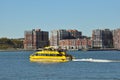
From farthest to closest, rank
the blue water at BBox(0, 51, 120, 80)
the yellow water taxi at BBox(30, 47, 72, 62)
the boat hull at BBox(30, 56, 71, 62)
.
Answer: the yellow water taxi at BBox(30, 47, 72, 62)
the boat hull at BBox(30, 56, 71, 62)
the blue water at BBox(0, 51, 120, 80)

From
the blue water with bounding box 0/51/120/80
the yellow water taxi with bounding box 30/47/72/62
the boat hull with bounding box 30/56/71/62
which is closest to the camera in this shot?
the blue water with bounding box 0/51/120/80

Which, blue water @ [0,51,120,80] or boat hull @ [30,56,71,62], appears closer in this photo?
blue water @ [0,51,120,80]

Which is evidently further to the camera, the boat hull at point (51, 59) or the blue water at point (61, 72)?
the boat hull at point (51, 59)

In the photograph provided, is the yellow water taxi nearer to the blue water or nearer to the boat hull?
the boat hull

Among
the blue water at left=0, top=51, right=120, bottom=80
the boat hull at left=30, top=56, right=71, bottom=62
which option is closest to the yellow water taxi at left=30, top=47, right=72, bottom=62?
the boat hull at left=30, top=56, right=71, bottom=62

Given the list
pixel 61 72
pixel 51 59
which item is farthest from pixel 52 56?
pixel 61 72

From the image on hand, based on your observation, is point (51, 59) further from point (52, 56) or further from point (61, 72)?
point (61, 72)

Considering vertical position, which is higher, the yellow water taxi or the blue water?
the yellow water taxi

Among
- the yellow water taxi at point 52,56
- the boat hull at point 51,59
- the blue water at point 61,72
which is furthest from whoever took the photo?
the yellow water taxi at point 52,56

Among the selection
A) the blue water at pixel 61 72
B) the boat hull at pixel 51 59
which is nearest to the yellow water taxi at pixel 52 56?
the boat hull at pixel 51 59

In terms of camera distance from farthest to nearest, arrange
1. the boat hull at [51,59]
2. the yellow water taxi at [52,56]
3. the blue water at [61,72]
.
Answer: the yellow water taxi at [52,56] → the boat hull at [51,59] → the blue water at [61,72]

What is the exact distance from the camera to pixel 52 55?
422 feet

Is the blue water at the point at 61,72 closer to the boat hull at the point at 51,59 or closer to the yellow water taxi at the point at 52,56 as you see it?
the boat hull at the point at 51,59

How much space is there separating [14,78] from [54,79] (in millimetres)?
6608
